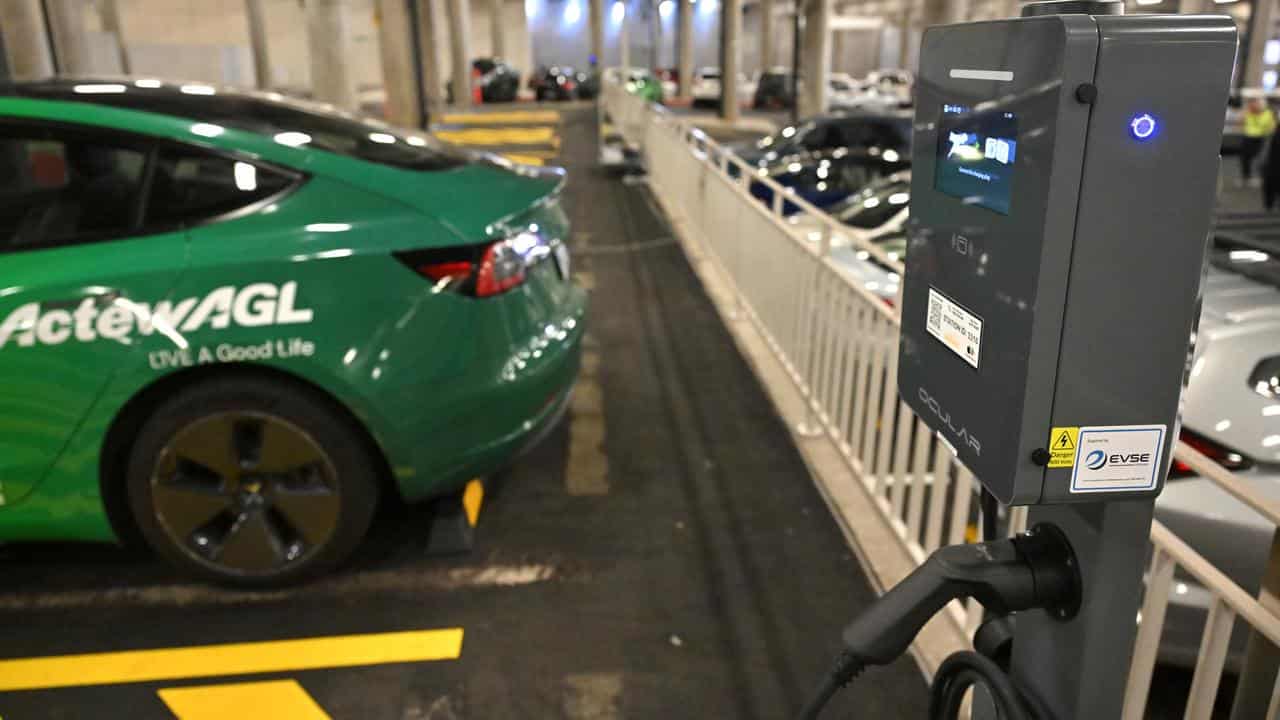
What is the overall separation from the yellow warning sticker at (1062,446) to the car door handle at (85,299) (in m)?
2.89

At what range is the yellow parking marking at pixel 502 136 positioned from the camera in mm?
22484

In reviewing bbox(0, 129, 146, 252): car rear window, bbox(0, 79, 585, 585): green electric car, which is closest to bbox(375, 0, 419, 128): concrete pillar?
bbox(0, 129, 146, 252): car rear window

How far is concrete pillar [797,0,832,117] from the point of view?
30.1 m

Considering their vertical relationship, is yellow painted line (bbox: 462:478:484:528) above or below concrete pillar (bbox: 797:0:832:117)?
below

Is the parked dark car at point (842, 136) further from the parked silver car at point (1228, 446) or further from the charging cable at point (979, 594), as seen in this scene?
the charging cable at point (979, 594)

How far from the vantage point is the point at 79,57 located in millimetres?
16828

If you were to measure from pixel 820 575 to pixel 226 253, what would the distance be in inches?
95.8

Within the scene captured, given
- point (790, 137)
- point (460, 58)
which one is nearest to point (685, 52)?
point (460, 58)

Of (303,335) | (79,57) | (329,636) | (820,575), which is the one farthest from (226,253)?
(79,57)

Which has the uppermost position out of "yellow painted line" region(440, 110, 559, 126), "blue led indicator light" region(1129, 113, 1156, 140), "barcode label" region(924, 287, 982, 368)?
"blue led indicator light" region(1129, 113, 1156, 140)

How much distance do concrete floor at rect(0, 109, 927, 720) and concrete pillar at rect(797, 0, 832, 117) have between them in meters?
27.3

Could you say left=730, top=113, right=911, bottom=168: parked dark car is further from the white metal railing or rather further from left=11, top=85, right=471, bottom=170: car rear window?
left=11, top=85, right=471, bottom=170: car rear window

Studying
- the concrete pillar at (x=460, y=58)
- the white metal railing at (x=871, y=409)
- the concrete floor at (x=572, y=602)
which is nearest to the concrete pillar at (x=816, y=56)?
the concrete pillar at (x=460, y=58)

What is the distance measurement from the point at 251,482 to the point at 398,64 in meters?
18.7
